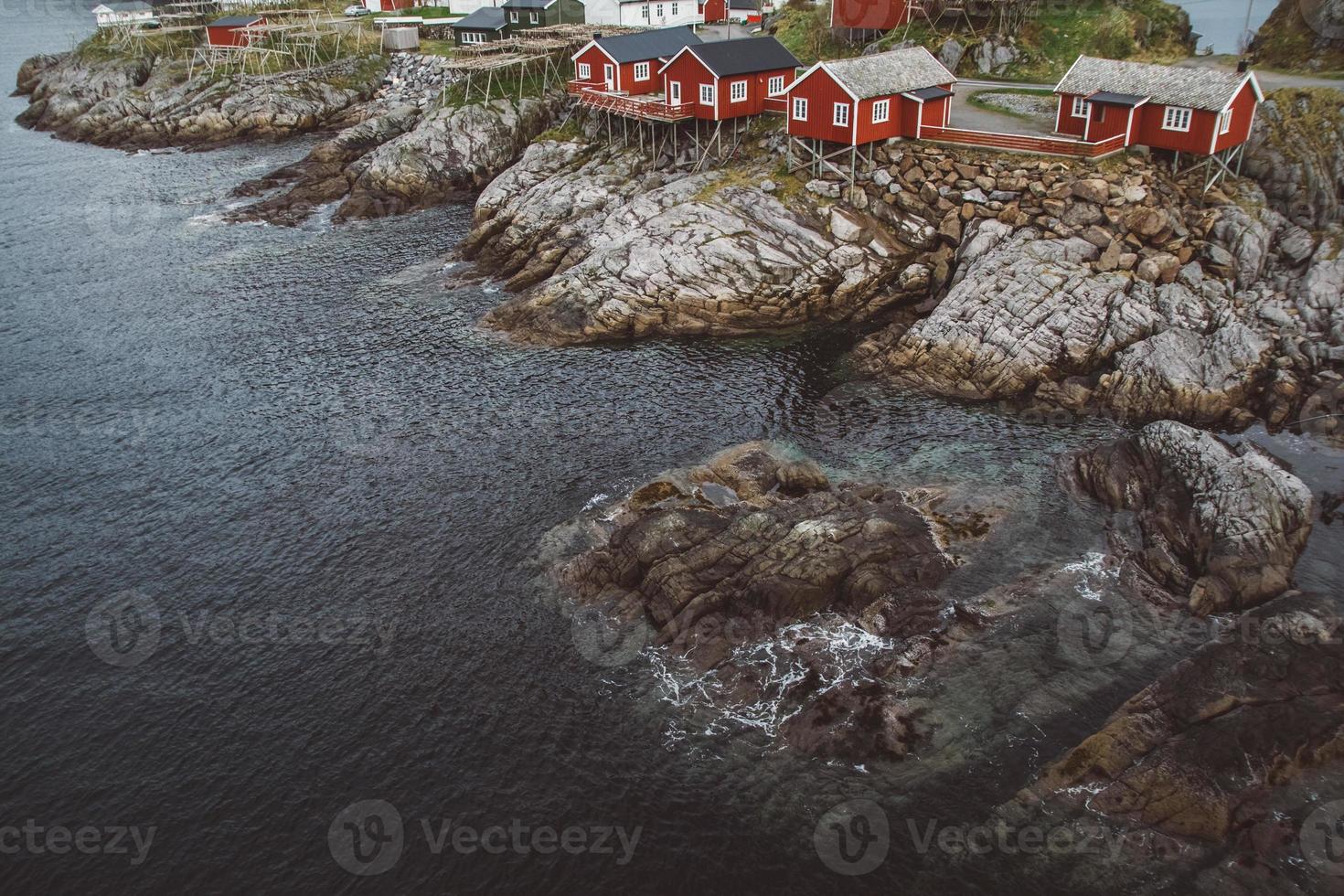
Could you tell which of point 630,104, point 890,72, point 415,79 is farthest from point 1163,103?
point 415,79

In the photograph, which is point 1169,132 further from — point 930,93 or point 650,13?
point 650,13

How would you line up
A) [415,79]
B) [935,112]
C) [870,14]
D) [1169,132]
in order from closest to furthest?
[1169,132] → [935,112] → [870,14] → [415,79]

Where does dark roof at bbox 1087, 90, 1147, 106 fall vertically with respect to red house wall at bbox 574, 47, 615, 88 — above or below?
below

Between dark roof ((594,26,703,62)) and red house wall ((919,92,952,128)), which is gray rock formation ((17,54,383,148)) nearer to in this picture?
dark roof ((594,26,703,62))

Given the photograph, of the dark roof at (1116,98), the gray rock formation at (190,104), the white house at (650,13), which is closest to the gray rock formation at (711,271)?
the dark roof at (1116,98)

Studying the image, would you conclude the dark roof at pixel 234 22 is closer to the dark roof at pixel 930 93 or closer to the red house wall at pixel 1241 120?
the dark roof at pixel 930 93

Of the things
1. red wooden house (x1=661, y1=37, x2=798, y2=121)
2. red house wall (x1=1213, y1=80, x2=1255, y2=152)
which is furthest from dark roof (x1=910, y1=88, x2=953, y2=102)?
red house wall (x1=1213, y1=80, x2=1255, y2=152)

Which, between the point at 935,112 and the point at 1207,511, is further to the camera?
the point at 935,112
